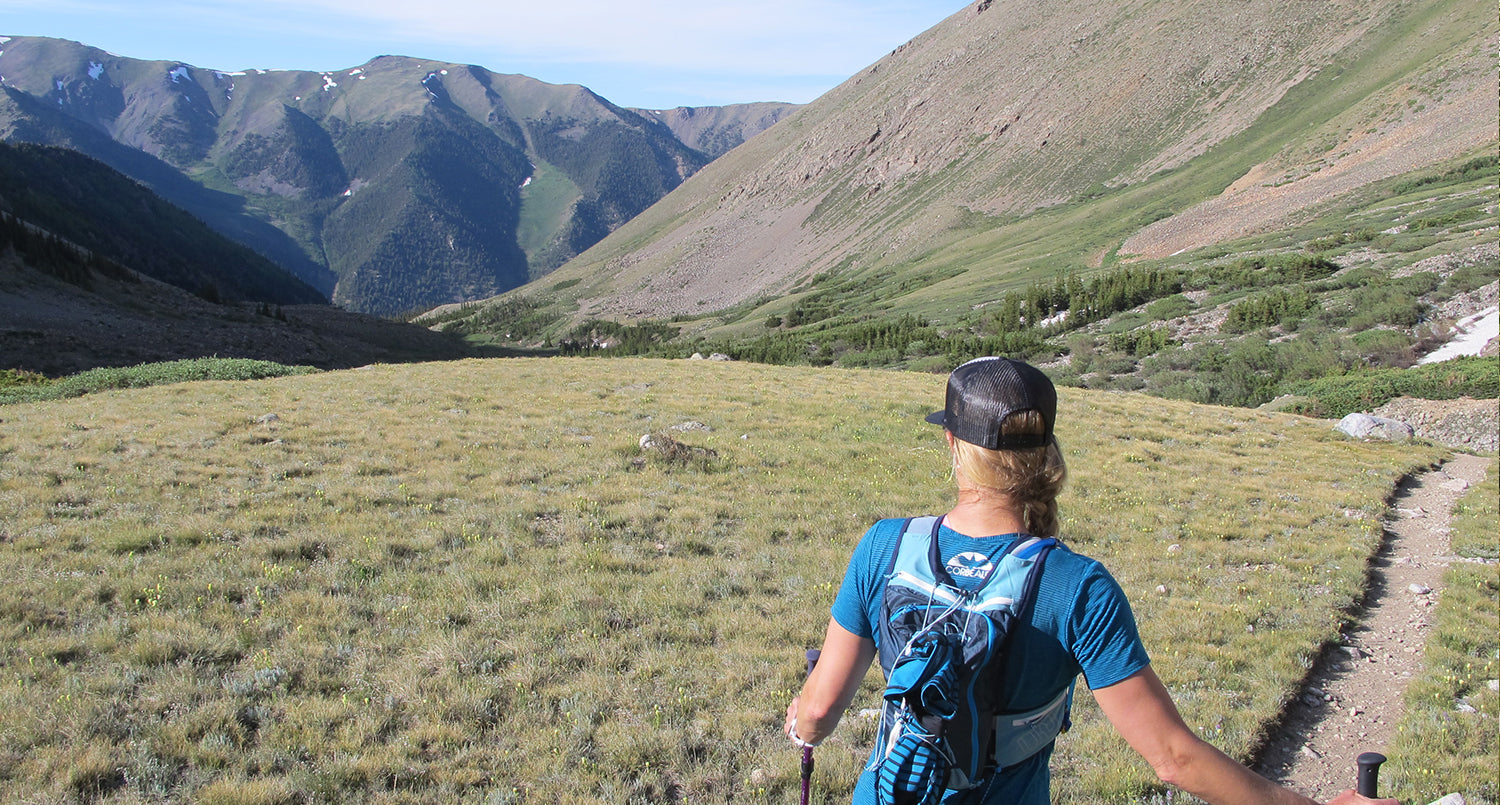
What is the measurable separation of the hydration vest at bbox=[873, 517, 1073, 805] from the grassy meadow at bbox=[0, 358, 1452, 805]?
350 cm

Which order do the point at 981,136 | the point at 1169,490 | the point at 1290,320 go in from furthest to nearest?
1. the point at 981,136
2. the point at 1290,320
3. the point at 1169,490

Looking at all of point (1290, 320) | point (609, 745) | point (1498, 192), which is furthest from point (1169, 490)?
point (1498, 192)

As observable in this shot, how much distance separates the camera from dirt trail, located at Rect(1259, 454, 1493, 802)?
6703 mm

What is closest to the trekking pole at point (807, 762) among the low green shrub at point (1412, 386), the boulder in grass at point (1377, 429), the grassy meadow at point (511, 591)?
the grassy meadow at point (511, 591)

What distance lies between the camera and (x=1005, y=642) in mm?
2584

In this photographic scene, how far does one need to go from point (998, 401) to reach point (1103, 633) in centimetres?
89

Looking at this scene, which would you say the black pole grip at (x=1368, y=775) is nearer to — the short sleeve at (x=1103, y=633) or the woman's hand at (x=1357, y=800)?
the woman's hand at (x=1357, y=800)

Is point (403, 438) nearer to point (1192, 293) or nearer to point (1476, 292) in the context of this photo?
point (1476, 292)

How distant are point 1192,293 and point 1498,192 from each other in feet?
69.4

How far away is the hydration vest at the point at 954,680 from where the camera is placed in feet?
8.29

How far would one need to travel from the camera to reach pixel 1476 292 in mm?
35562

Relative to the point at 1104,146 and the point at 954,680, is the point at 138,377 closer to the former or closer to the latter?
the point at 954,680

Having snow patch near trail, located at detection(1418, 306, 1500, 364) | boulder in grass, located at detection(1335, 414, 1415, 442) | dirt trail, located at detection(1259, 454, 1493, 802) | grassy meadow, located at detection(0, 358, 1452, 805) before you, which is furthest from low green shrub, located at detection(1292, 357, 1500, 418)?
dirt trail, located at detection(1259, 454, 1493, 802)

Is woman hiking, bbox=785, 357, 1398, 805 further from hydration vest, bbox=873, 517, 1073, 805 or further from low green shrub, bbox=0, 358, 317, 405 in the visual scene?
low green shrub, bbox=0, 358, 317, 405
